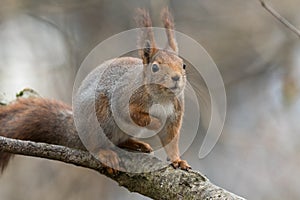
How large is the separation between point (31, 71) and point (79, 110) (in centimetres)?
187

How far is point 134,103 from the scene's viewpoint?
6.02 ft

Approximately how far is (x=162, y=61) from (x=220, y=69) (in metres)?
1.87

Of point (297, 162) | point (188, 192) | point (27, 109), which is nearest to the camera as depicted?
point (188, 192)

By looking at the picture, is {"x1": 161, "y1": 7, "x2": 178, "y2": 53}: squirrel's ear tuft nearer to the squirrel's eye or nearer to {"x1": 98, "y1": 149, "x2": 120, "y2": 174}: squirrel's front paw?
the squirrel's eye

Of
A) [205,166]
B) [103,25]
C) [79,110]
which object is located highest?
[103,25]

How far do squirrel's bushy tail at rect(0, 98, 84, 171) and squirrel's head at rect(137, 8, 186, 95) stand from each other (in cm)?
40

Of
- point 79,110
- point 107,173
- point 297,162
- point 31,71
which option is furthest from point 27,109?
point 297,162

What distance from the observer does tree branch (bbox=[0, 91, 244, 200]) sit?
1477 millimetres

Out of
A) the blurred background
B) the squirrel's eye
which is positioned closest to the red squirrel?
the squirrel's eye

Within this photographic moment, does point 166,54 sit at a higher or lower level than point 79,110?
higher

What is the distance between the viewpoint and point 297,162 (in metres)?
3.36

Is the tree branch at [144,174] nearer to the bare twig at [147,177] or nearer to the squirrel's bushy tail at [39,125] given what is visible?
the bare twig at [147,177]

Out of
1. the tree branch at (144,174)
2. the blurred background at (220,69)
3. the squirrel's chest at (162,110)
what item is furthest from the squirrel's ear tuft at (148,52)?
the blurred background at (220,69)

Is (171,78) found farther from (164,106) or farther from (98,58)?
(98,58)
